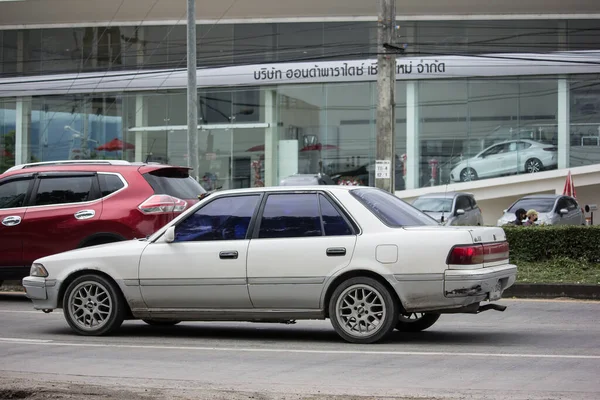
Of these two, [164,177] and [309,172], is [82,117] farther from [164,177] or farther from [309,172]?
[164,177]

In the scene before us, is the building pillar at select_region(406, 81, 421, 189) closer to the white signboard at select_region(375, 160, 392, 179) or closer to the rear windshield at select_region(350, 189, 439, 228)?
the white signboard at select_region(375, 160, 392, 179)

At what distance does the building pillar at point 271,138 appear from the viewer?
125 ft

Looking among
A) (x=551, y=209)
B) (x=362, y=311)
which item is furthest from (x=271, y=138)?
(x=362, y=311)

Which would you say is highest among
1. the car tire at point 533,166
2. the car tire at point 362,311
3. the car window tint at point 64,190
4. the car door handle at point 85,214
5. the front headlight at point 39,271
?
the car tire at point 533,166

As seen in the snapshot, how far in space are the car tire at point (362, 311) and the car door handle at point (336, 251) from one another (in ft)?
0.89

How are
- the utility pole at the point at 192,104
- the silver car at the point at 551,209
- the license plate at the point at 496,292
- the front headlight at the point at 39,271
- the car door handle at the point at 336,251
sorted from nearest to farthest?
the license plate at the point at 496,292 → the car door handle at the point at 336,251 → the front headlight at the point at 39,271 → the utility pole at the point at 192,104 → the silver car at the point at 551,209

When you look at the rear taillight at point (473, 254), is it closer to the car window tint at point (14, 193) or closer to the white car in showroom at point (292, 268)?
the white car in showroom at point (292, 268)

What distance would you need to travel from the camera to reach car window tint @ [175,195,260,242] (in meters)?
9.50

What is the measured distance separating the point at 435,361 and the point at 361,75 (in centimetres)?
2945

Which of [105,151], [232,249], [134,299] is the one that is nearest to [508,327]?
[232,249]

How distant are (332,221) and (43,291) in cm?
341

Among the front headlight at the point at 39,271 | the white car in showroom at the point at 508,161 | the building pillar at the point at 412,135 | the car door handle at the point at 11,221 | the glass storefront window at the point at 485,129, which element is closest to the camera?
the front headlight at the point at 39,271

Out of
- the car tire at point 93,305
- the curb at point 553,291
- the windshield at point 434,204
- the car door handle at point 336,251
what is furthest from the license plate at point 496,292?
the windshield at point 434,204

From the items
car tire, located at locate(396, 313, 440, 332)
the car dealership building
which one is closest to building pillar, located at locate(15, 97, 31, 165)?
the car dealership building
